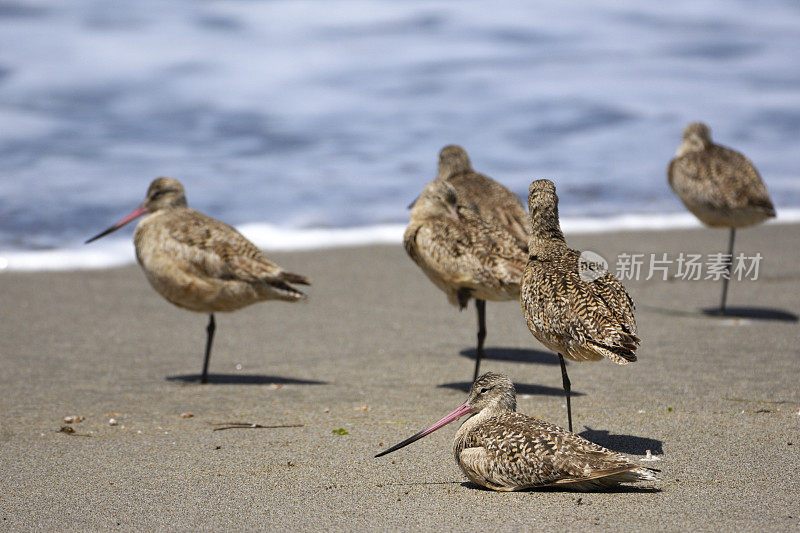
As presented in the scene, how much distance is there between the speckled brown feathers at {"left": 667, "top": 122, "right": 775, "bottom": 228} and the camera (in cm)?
903

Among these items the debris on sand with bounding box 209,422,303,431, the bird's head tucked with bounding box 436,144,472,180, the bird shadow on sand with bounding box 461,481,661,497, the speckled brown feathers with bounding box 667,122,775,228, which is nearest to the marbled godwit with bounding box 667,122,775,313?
the speckled brown feathers with bounding box 667,122,775,228

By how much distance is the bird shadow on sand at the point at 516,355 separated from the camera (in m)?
7.43

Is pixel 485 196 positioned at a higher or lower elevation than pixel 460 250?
higher

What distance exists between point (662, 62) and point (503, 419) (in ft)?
77.3

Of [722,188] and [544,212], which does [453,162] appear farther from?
[544,212]

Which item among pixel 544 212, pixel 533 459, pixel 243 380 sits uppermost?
pixel 544 212

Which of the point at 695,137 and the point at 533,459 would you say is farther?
the point at 695,137

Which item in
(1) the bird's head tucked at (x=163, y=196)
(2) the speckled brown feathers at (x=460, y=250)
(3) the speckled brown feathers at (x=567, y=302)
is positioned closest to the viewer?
(3) the speckled brown feathers at (x=567, y=302)

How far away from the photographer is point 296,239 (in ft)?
40.7

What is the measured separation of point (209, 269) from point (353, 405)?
1.73 meters

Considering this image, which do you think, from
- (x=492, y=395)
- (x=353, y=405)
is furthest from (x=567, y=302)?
(x=353, y=405)

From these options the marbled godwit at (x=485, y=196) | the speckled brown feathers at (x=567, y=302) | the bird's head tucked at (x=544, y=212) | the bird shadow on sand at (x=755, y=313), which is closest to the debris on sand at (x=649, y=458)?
the speckled brown feathers at (x=567, y=302)

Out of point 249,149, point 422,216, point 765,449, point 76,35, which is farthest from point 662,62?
point 765,449

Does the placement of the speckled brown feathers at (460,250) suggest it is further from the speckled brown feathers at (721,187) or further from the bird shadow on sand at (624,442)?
the speckled brown feathers at (721,187)
